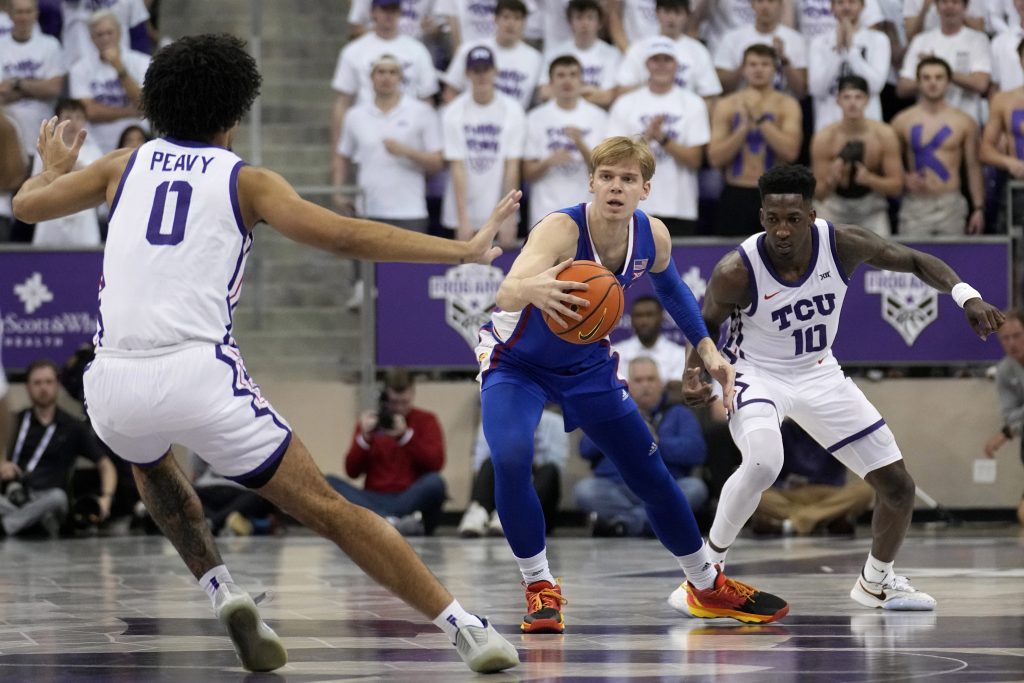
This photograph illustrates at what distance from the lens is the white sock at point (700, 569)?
7.21 metres

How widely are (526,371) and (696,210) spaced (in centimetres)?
695

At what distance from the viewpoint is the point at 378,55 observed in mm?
14227

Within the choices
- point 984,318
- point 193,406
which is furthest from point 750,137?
point 193,406

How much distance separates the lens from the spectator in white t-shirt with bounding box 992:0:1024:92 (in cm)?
1343

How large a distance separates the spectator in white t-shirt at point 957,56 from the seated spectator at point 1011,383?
1.98m

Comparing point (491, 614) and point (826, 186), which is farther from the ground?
point (826, 186)

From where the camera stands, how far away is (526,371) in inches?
274

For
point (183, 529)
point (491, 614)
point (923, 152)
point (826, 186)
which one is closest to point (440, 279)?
point (826, 186)

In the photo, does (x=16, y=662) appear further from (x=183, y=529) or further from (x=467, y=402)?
(x=467, y=402)

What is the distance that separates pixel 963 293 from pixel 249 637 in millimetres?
3750

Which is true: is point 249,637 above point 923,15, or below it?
below

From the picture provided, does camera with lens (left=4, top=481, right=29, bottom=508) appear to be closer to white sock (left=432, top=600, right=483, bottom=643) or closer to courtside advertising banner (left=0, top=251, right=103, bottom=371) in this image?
courtside advertising banner (left=0, top=251, right=103, bottom=371)

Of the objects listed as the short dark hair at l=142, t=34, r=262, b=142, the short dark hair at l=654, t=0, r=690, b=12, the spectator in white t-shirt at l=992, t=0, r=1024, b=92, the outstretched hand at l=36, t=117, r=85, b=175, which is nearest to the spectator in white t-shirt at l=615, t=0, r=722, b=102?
the short dark hair at l=654, t=0, r=690, b=12

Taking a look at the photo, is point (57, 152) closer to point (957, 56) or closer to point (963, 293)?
point (963, 293)
